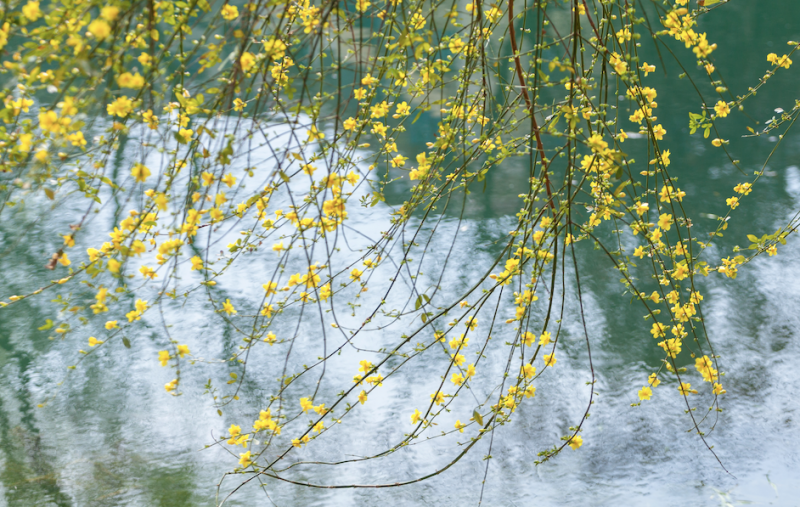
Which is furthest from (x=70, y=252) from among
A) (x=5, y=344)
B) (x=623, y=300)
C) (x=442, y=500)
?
(x=623, y=300)

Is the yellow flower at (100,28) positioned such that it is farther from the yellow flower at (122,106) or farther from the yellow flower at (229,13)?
the yellow flower at (229,13)

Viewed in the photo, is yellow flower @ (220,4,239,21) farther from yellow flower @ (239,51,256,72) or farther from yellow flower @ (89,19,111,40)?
yellow flower @ (89,19,111,40)

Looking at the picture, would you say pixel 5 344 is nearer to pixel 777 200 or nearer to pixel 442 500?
pixel 442 500

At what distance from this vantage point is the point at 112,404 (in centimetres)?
233

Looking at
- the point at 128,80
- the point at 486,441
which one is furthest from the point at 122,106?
the point at 486,441

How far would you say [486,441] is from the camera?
2.12m

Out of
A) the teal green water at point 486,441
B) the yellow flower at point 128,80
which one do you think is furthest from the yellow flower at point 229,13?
the teal green water at point 486,441

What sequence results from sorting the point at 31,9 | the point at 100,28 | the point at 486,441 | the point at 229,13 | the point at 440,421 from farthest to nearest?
the point at 440,421
the point at 486,441
the point at 229,13
the point at 31,9
the point at 100,28

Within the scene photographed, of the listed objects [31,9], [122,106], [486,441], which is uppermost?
[31,9]

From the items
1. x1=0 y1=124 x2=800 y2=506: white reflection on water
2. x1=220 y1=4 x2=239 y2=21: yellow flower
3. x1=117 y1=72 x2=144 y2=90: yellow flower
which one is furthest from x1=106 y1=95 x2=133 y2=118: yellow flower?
x1=0 y1=124 x2=800 y2=506: white reflection on water

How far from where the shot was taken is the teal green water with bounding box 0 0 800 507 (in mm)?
1966

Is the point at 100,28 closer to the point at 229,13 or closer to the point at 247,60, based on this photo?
the point at 247,60

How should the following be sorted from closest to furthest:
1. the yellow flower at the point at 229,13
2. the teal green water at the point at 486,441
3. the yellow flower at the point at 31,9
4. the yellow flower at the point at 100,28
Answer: the yellow flower at the point at 100,28 → the yellow flower at the point at 31,9 → the yellow flower at the point at 229,13 → the teal green water at the point at 486,441

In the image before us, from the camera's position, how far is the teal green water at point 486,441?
6.45ft
